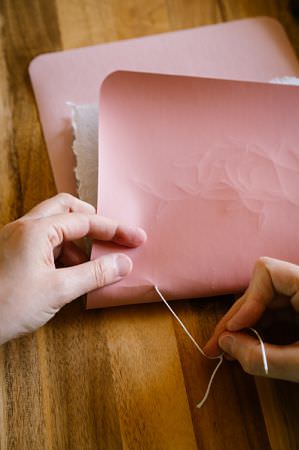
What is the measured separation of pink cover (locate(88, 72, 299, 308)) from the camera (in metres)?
0.64

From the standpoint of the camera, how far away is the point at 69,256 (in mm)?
642

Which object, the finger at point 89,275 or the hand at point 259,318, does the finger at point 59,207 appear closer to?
the finger at point 89,275

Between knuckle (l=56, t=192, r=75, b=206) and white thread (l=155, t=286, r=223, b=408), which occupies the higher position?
knuckle (l=56, t=192, r=75, b=206)

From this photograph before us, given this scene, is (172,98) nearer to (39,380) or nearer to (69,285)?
(69,285)

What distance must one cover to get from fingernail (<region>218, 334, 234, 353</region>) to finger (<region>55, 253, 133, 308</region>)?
0.16 metres

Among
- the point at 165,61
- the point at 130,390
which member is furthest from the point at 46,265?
the point at 165,61

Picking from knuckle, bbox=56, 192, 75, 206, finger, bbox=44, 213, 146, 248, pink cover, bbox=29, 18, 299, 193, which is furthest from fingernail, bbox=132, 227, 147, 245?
pink cover, bbox=29, 18, 299, 193

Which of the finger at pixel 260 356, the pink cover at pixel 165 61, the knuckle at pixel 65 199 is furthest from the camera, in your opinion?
the pink cover at pixel 165 61

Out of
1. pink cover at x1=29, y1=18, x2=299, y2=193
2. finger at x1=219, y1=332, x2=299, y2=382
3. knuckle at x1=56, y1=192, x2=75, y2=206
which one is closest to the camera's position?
finger at x1=219, y1=332, x2=299, y2=382

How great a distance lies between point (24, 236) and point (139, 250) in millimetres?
171

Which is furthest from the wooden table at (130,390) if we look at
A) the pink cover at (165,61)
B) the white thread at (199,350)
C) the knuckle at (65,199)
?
the pink cover at (165,61)

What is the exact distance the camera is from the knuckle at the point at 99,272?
23.1 inches

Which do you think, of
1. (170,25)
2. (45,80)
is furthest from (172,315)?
(170,25)

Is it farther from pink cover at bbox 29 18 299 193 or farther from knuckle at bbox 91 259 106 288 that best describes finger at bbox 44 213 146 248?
pink cover at bbox 29 18 299 193
